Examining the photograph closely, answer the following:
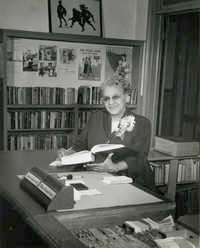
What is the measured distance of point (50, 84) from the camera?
445 centimetres

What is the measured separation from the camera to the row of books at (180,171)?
4.00m

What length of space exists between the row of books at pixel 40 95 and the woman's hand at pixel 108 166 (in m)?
1.77

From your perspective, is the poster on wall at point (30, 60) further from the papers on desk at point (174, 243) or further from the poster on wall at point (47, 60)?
the papers on desk at point (174, 243)

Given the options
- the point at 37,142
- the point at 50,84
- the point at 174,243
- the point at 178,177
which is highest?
the point at 50,84

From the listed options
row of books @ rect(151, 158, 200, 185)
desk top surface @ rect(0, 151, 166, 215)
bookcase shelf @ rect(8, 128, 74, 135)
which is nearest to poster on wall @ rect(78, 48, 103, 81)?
bookcase shelf @ rect(8, 128, 74, 135)

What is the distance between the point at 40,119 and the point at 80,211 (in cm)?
263

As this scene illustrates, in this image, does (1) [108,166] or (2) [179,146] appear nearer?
(1) [108,166]

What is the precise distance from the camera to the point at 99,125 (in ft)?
9.89

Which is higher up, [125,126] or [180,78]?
[180,78]

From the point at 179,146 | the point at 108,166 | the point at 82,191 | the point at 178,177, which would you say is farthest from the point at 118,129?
the point at 178,177

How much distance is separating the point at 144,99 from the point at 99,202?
2.97 m

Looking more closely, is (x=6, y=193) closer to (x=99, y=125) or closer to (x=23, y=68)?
(x=99, y=125)

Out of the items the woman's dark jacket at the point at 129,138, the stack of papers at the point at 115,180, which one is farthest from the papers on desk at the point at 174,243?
the woman's dark jacket at the point at 129,138

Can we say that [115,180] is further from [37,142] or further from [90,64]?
[90,64]
